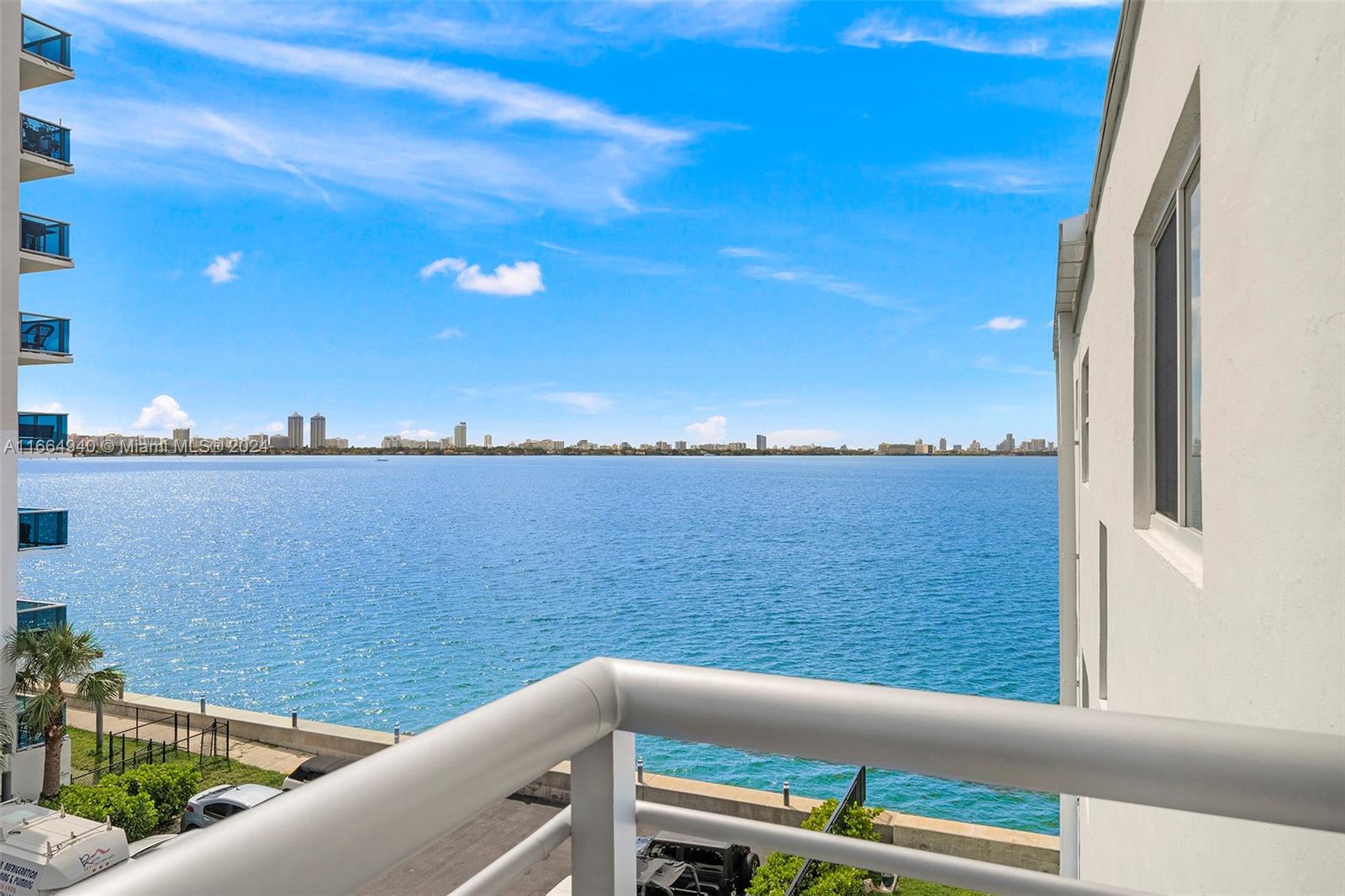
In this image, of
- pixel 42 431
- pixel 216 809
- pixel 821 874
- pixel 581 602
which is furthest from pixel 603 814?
pixel 581 602

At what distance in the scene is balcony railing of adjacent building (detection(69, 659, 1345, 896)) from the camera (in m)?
0.55

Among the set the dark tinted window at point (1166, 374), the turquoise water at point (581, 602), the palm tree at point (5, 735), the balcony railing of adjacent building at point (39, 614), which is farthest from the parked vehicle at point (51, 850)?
the dark tinted window at point (1166, 374)

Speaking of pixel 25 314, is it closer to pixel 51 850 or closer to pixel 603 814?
pixel 51 850

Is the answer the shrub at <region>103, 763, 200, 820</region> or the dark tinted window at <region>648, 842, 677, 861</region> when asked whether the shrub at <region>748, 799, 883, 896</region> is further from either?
the shrub at <region>103, 763, 200, 820</region>

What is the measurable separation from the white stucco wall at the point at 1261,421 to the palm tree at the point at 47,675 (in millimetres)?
19818

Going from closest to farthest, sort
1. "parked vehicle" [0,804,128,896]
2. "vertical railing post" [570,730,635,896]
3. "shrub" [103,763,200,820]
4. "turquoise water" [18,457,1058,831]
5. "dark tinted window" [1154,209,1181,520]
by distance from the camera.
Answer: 1. "vertical railing post" [570,730,635,896]
2. "dark tinted window" [1154,209,1181,520]
3. "parked vehicle" [0,804,128,896]
4. "shrub" [103,763,200,820]
5. "turquoise water" [18,457,1058,831]

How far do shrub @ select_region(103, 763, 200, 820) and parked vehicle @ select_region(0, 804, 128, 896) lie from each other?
2.42 meters

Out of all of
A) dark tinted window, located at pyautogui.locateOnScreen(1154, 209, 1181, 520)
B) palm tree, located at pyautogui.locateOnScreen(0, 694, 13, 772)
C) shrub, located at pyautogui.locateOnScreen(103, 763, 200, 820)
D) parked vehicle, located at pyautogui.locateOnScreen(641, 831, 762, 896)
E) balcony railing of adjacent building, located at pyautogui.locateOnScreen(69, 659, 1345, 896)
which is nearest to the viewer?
balcony railing of adjacent building, located at pyautogui.locateOnScreen(69, 659, 1345, 896)

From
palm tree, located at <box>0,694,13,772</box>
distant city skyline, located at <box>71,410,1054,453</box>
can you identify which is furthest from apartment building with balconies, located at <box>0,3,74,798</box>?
distant city skyline, located at <box>71,410,1054,453</box>

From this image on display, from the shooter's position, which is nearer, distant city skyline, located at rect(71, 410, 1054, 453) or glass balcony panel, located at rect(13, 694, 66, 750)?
glass balcony panel, located at rect(13, 694, 66, 750)

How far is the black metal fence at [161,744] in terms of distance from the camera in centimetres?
1666

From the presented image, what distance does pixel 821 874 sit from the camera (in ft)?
33.4

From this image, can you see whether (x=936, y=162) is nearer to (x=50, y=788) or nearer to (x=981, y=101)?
(x=981, y=101)

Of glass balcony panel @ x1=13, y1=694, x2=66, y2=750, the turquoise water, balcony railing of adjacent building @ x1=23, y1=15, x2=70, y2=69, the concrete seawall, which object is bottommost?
the turquoise water
